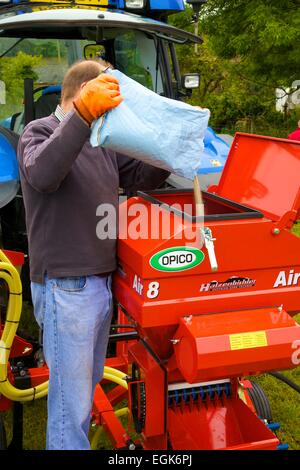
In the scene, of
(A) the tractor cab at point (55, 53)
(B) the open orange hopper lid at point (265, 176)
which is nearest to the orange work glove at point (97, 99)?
(B) the open orange hopper lid at point (265, 176)

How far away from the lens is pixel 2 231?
359cm

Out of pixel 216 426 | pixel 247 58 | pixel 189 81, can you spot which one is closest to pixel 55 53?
pixel 189 81

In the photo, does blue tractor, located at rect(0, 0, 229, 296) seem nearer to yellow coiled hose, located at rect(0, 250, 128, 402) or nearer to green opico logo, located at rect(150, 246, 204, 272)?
yellow coiled hose, located at rect(0, 250, 128, 402)

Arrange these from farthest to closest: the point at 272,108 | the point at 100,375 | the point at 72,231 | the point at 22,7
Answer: the point at 272,108 < the point at 22,7 < the point at 100,375 < the point at 72,231

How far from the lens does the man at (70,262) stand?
193cm

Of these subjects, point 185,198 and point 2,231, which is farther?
point 2,231

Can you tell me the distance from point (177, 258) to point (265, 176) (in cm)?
58

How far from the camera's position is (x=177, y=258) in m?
1.80

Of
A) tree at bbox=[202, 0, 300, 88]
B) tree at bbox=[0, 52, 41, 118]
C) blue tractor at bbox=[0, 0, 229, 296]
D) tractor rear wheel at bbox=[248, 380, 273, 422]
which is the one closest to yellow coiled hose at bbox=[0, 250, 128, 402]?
blue tractor at bbox=[0, 0, 229, 296]

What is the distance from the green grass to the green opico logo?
1493mm

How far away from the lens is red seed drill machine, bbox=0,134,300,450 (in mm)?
1796

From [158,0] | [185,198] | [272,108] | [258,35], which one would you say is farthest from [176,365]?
[272,108]
